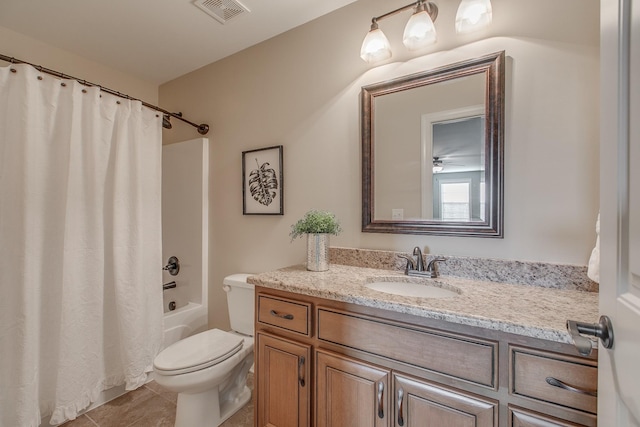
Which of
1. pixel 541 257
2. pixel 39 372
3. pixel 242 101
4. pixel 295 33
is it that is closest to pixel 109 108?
pixel 242 101

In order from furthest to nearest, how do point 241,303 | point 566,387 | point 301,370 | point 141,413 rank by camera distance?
point 241,303, point 141,413, point 301,370, point 566,387

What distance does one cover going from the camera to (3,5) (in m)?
1.66

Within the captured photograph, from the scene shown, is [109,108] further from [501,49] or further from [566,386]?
[566,386]

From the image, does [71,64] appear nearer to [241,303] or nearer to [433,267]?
[241,303]

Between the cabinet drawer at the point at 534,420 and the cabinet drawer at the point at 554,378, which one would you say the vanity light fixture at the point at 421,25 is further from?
the cabinet drawer at the point at 534,420

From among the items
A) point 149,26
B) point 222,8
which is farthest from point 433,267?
point 149,26

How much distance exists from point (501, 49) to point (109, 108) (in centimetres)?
226

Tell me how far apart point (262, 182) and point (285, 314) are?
104 centimetres

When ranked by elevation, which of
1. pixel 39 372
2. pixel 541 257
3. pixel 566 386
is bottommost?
pixel 39 372

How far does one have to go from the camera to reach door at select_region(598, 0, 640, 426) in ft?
1.58

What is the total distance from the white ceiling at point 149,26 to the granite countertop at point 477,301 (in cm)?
156

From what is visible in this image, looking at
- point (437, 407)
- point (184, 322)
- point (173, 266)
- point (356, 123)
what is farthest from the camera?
point (173, 266)

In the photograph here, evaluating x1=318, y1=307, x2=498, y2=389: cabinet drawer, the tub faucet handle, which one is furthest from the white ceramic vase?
the tub faucet handle

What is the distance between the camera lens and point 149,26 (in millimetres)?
1854
